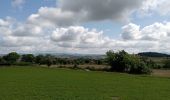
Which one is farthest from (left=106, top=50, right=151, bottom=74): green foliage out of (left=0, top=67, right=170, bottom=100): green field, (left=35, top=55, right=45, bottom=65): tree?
(left=35, top=55, right=45, bottom=65): tree

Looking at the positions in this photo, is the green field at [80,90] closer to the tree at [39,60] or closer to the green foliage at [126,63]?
the green foliage at [126,63]

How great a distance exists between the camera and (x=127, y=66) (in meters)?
116

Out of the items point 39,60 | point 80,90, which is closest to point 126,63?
point 80,90

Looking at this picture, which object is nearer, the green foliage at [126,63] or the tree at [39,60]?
the green foliage at [126,63]

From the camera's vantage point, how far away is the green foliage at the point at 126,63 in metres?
111

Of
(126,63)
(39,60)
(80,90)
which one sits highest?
(39,60)

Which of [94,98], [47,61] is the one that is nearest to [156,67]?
[47,61]

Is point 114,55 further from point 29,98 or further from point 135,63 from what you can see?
point 29,98

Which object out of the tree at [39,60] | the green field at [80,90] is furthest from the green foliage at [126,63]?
the tree at [39,60]

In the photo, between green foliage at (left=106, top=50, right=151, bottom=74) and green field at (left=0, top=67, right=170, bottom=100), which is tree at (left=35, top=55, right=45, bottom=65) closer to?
green foliage at (left=106, top=50, right=151, bottom=74)

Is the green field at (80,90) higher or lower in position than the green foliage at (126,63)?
Answer: lower

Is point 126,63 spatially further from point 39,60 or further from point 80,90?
point 39,60

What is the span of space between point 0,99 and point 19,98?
1830mm

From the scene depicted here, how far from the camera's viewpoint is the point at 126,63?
117 m
